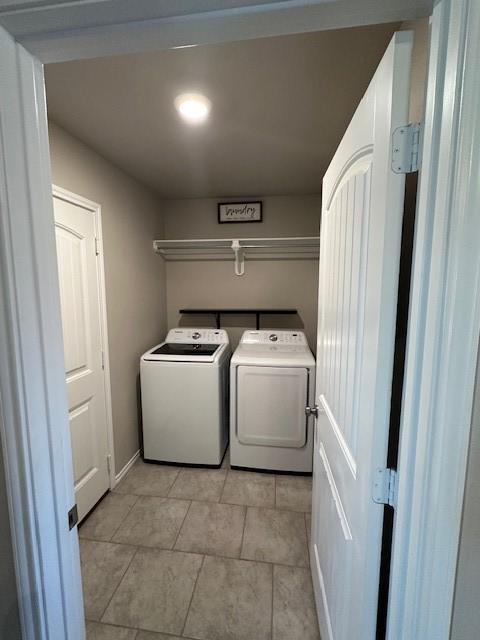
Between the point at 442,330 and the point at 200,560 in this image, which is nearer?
the point at 442,330

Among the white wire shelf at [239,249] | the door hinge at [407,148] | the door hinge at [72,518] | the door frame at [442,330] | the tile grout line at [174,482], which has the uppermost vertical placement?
the white wire shelf at [239,249]

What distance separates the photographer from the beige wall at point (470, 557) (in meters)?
0.49

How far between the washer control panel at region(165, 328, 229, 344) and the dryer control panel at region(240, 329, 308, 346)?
232mm

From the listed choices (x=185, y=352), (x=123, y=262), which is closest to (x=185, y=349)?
(x=185, y=352)

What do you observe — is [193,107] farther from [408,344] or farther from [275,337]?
[275,337]

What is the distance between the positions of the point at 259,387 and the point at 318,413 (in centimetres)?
100

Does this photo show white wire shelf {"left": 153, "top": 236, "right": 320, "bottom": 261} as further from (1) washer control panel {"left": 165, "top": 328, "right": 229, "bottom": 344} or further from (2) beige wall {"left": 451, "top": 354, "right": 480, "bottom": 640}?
(2) beige wall {"left": 451, "top": 354, "right": 480, "bottom": 640}

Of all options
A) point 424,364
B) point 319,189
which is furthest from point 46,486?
point 319,189

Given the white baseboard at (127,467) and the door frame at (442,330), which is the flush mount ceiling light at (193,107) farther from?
the white baseboard at (127,467)

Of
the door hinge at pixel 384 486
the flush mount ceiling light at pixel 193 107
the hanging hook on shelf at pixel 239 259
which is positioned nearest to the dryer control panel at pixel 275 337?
the hanging hook on shelf at pixel 239 259

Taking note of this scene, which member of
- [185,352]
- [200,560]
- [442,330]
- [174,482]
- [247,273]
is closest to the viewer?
[442,330]

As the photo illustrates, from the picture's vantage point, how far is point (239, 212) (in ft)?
9.86

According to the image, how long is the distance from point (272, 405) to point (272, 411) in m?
0.05

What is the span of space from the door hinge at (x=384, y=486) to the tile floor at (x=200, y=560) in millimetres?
1125
